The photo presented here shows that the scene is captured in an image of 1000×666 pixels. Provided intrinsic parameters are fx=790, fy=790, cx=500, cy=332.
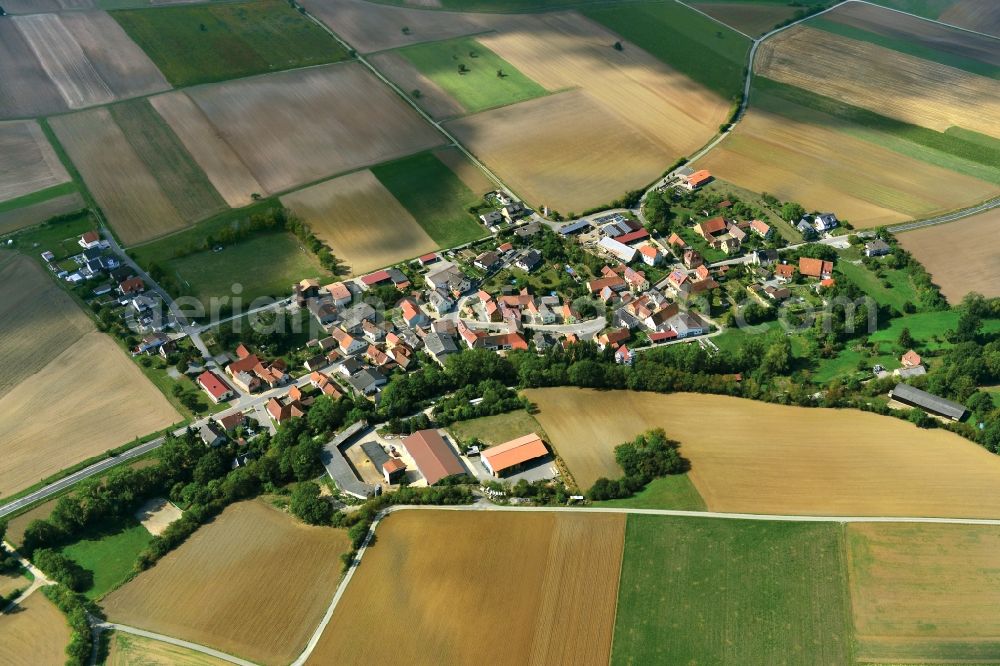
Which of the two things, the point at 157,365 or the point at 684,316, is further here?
the point at 684,316

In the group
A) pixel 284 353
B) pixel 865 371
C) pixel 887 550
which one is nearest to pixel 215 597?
pixel 284 353

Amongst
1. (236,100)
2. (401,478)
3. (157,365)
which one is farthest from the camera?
(236,100)

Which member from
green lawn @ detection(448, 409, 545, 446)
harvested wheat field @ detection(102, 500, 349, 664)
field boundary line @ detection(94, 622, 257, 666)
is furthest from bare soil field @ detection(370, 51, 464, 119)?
field boundary line @ detection(94, 622, 257, 666)

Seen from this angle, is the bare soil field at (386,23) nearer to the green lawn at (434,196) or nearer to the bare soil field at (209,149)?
the bare soil field at (209,149)

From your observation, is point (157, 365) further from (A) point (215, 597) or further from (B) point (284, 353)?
(A) point (215, 597)

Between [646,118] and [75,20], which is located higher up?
[75,20]

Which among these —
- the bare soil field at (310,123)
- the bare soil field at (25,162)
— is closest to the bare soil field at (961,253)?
the bare soil field at (310,123)

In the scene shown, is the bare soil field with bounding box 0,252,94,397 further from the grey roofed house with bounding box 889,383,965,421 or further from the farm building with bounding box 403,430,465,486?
the grey roofed house with bounding box 889,383,965,421
